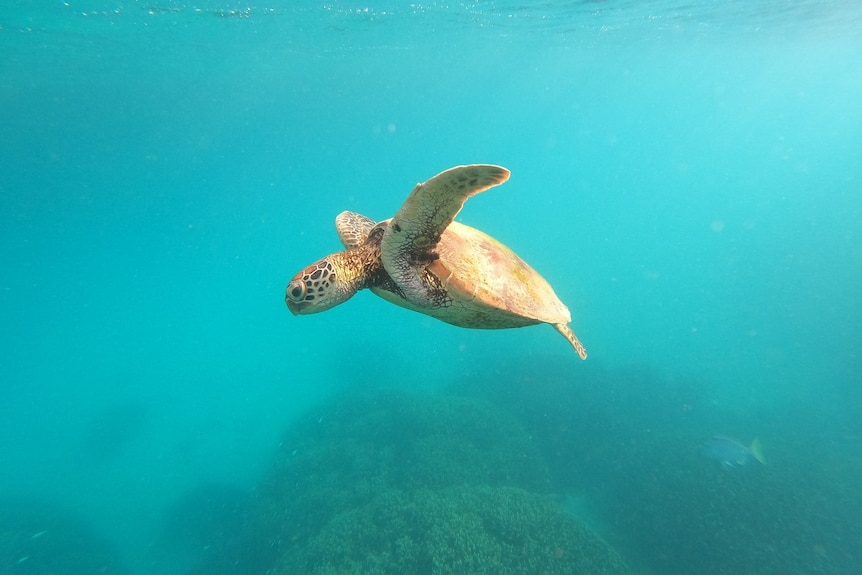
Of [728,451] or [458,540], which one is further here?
[728,451]

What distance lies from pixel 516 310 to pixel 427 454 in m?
8.42

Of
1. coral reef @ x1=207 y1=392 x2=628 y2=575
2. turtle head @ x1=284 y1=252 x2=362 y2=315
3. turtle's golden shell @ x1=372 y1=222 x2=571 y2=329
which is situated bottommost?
coral reef @ x1=207 y1=392 x2=628 y2=575

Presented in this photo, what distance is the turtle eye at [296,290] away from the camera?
2.83 m

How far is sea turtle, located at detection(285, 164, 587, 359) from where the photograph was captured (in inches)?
91.7

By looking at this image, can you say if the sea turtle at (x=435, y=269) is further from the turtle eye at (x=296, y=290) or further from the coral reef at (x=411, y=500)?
the coral reef at (x=411, y=500)

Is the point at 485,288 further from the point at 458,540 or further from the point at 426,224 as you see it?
the point at 458,540

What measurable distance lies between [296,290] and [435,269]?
1.03 metres

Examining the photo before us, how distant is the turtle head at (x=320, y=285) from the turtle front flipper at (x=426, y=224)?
1.31 ft

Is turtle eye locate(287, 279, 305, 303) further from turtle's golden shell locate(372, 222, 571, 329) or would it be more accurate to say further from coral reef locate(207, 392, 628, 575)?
coral reef locate(207, 392, 628, 575)

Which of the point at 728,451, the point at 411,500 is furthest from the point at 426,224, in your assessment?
the point at 728,451

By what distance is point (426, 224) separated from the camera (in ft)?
8.32

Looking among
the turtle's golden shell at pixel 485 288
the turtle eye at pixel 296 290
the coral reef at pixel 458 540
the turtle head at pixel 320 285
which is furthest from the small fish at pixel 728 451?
the turtle eye at pixel 296 290

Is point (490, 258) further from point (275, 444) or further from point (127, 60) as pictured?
point (127, 60)

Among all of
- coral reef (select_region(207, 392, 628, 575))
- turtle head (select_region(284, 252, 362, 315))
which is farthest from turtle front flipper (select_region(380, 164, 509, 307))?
coral reef (select_region(207, 392, 628, 575))
